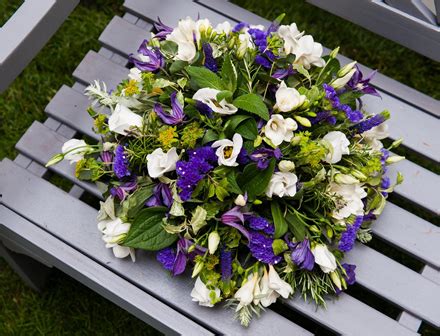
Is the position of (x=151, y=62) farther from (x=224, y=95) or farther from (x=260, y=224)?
(x=260, y=224)

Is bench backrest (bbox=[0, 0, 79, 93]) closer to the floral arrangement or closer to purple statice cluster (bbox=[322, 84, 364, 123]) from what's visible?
the floral arrangement

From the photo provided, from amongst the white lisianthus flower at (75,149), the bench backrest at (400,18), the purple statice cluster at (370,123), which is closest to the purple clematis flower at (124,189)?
the white lisianthus flower at (75,149)

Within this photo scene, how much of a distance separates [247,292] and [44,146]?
59 cm

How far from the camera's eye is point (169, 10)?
1.47 metres

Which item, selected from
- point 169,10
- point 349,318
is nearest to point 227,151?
point 349,318

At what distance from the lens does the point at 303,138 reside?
1.06 meters

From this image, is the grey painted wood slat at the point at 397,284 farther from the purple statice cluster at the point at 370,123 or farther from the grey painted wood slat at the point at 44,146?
the grey painted wood slat at the point at 44,146

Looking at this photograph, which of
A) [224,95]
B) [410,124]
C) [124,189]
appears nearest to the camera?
[224,95]

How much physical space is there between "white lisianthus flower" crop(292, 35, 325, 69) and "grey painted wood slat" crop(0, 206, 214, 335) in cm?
57

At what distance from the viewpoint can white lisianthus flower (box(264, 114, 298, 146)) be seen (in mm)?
1071

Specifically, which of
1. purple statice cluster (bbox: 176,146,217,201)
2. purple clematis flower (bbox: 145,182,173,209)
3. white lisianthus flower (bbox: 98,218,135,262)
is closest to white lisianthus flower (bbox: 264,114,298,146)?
purple statice cluster (bbox: 176,146,217,201)

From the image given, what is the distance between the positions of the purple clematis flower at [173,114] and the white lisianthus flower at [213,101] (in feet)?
0.19

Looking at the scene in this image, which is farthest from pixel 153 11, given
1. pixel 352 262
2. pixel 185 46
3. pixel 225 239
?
pixel 352 262

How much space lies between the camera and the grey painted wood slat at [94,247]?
121cm
